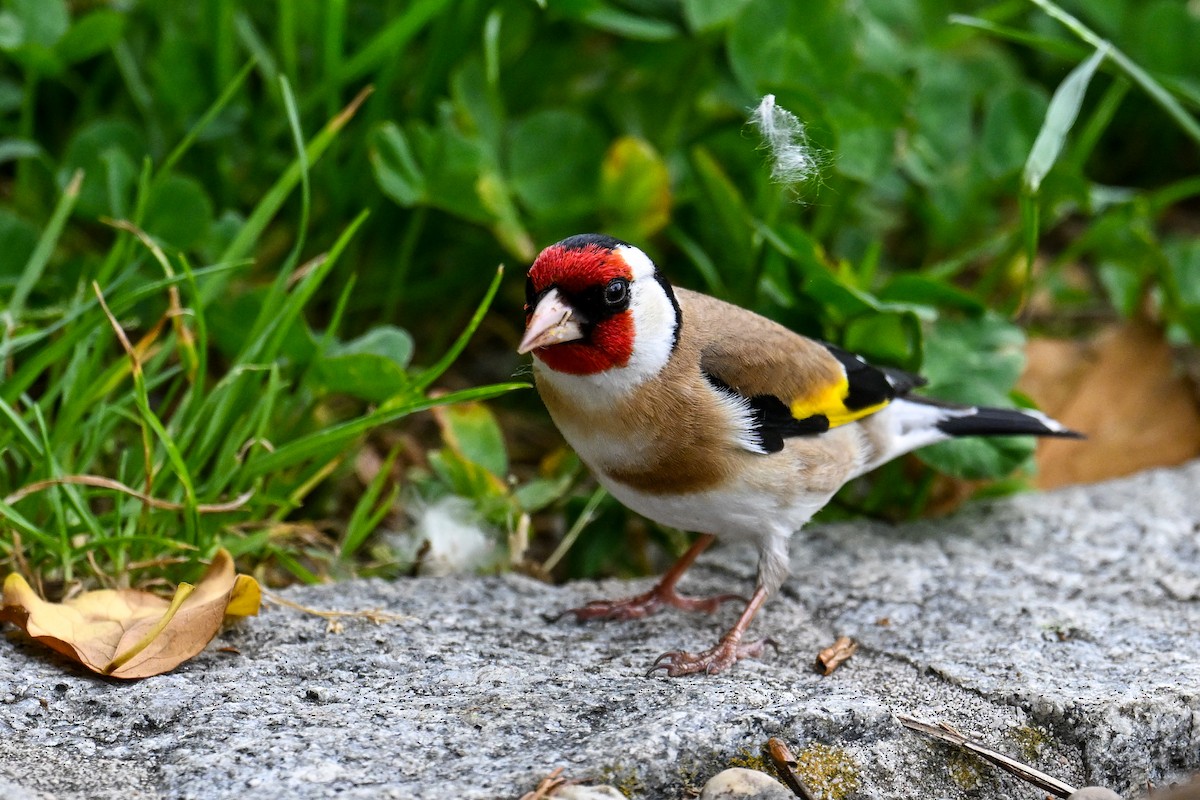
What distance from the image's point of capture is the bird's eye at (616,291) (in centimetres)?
275

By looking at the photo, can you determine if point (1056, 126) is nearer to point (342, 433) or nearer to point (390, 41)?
point (390, 41)

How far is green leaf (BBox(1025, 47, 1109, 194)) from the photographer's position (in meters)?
3.28

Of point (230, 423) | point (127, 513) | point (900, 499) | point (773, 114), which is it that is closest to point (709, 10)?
point (773, 114)

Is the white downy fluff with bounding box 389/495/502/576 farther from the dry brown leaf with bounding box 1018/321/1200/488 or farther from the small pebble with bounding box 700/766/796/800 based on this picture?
the dry brown leaf with bounding box 1018/321/1200/488

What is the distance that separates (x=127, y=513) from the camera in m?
2.97

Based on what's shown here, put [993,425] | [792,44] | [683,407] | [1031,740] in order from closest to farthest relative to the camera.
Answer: [1031,740] → [683,407] → [993,425] → [792,44]

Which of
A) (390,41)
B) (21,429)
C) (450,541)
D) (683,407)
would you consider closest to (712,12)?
(390,41)

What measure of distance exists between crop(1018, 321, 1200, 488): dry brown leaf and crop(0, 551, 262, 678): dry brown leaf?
8.73 feet

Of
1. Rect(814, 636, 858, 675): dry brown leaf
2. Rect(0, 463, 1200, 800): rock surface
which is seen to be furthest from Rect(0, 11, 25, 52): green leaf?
Rect(814, 636, 858, 675): dry brown leaf

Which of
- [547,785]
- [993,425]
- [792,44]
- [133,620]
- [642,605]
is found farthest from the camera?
[792,44]

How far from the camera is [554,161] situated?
403cm

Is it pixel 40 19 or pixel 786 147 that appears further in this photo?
pixel 40 19

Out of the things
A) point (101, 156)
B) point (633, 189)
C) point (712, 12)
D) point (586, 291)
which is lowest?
point (633, 189)

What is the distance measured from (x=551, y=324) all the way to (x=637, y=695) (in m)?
0.81
